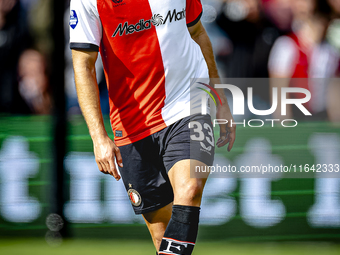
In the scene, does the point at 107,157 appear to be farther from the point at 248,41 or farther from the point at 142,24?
the point at 248,41

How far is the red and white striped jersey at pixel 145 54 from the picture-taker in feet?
9.96

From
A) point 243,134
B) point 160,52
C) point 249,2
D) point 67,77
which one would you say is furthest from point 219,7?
point 160,52

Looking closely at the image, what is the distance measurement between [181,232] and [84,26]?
135 cm

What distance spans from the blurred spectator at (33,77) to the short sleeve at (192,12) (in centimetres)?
209

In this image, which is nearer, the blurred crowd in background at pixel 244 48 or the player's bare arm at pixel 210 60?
the player's bare arm at pixel 210 60

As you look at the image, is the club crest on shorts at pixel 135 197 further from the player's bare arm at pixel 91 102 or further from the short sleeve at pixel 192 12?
the short sleeve at pixel 192 12

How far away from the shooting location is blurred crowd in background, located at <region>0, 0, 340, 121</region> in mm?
4723

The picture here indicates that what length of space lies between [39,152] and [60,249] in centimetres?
96

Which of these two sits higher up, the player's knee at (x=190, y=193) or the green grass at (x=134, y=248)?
the player's knee at (x=190, y=193)

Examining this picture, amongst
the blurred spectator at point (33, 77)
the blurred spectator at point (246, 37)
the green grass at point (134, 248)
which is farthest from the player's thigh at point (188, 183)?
the blurred spectator at point (33, 77)

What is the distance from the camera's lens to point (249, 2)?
16.3 ft

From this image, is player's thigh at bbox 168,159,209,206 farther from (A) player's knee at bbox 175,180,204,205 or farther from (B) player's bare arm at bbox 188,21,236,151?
(B) player's bare arm at bbox 188,21,236,151

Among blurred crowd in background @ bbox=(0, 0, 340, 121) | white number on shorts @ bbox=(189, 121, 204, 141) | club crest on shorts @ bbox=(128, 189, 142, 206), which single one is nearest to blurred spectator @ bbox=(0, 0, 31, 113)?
blurred crowd in background @ bbox=(0, 0, 340, 121)

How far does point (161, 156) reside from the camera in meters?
Answer: 3.11
